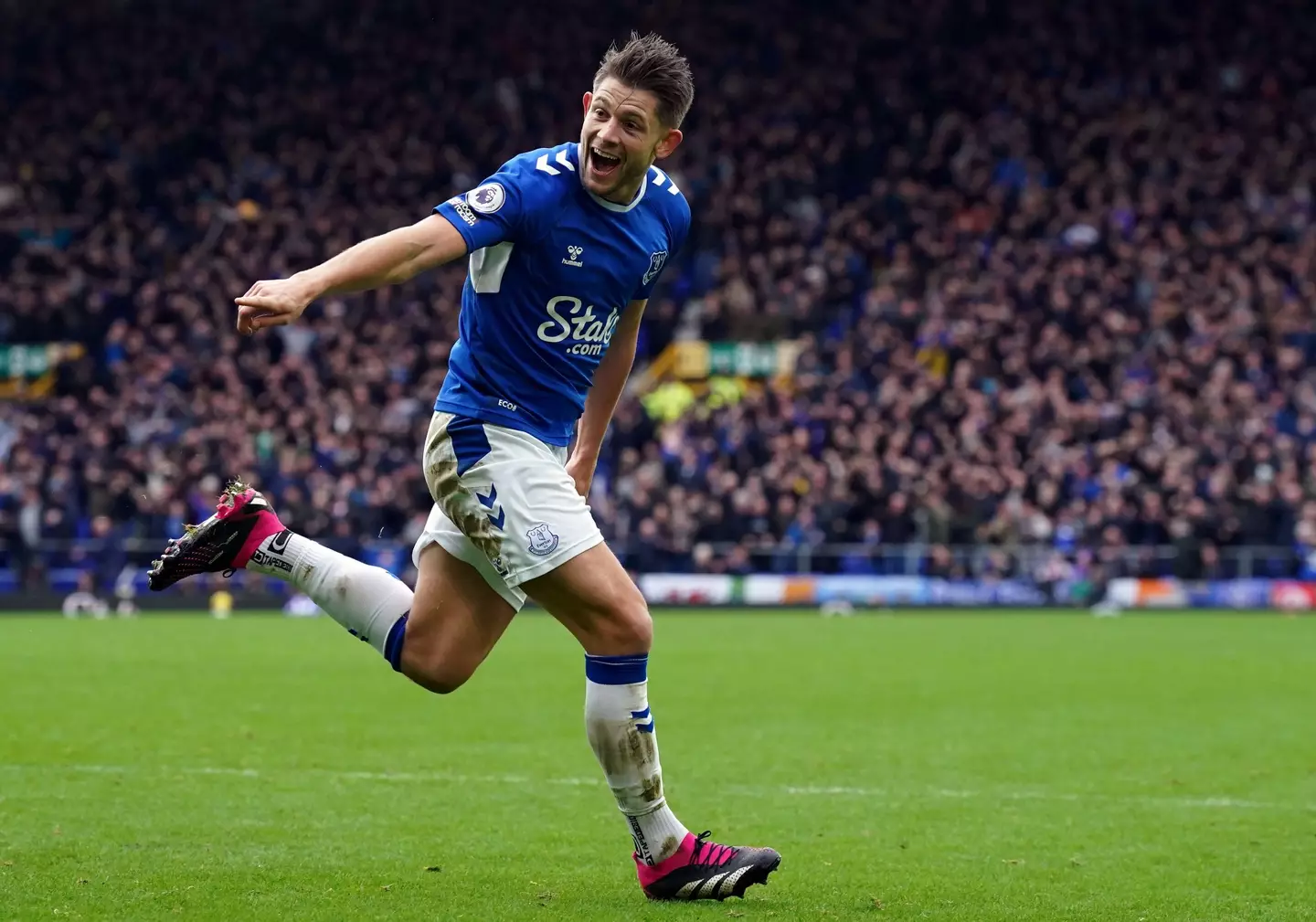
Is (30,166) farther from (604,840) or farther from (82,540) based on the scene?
(604,840)

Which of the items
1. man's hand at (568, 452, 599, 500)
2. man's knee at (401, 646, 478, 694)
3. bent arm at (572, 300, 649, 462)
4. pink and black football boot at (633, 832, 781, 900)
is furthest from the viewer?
bent arm at (572, 300, 649, 462)

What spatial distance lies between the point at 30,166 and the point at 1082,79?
21.0 meters

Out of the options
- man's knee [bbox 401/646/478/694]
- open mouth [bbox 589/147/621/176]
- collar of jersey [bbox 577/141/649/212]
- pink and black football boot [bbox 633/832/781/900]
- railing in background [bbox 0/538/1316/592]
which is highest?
open mouth [bbox 589/147/621/176]

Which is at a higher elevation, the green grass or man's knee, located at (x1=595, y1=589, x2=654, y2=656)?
man's knee, located at (x1=595, y1=589, x2=654, y2=656)

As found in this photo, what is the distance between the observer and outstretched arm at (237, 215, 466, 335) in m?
4.68

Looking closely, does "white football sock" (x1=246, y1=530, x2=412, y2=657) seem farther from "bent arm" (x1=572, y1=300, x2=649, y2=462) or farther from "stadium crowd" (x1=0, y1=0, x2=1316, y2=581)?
"stadium crowd" (x1=0, y1=0, x2=1316, y2=581)

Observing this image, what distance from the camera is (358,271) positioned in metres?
5.02

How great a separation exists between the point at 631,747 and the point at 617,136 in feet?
6.51

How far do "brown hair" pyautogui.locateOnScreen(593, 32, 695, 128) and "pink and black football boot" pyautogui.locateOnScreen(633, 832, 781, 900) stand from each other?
7.82 ft

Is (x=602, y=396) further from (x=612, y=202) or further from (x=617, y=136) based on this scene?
(x=617, y=136)

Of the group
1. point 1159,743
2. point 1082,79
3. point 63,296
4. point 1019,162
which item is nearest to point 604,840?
point 1159,743

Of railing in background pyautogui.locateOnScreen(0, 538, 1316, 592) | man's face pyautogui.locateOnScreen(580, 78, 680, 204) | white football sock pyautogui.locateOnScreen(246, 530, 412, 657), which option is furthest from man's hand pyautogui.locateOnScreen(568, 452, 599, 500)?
railing in background pyautogui.locateOnScreen(0, 538, 1316, 592)

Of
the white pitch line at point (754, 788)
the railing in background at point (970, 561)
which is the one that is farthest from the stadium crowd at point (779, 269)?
the white pitch line at point (754, 788)

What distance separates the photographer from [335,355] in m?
29.3
